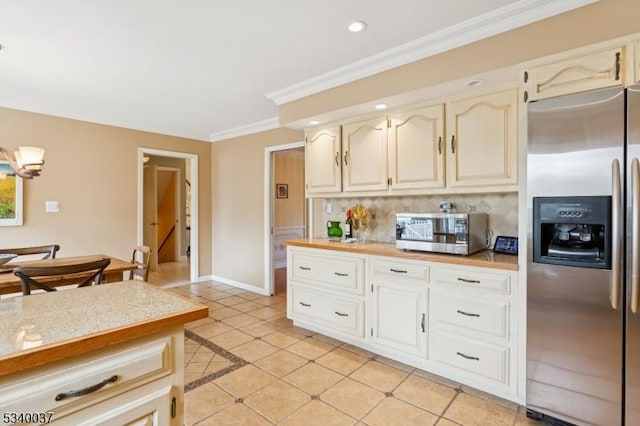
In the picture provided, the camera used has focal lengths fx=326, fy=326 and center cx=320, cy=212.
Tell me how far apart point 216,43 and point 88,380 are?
2317mm

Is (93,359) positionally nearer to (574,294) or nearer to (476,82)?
(574,294)

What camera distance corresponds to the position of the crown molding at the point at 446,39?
1.95m

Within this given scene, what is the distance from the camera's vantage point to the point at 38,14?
2.06 meters

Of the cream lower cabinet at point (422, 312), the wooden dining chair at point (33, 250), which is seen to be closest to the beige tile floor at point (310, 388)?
the cream lower cabinet at point (422, 312)

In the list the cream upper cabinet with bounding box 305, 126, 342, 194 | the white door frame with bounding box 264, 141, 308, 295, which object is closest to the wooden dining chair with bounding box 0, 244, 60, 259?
the white door frame with bounding box 264, 141, 308, 295

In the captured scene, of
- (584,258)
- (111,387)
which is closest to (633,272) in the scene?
(584,258)

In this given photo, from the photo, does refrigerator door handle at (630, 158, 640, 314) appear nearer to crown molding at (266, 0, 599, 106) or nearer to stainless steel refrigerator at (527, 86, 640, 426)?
stainless steel refrigerator at (527, 86, 640, 426)

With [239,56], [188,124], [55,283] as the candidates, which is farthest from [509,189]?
[188,124]

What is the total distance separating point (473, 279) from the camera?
2.27 m

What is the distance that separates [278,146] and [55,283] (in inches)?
116

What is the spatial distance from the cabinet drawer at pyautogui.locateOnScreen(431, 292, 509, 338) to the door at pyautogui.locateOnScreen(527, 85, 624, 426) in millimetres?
175

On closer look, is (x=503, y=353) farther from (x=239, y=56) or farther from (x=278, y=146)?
(x=278, y=146)

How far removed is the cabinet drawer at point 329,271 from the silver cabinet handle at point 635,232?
5.73 ft

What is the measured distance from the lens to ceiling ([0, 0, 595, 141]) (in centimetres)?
201
